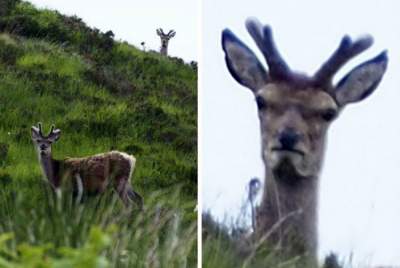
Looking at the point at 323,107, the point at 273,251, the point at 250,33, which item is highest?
the point at 250,33

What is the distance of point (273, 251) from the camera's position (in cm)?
579

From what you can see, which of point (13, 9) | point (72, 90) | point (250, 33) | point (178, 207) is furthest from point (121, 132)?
point (250, 33)

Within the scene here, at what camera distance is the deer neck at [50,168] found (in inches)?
314

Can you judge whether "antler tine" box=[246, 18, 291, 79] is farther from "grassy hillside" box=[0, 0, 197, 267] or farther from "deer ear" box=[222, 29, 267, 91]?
"grassy hillside" box=[0, 0, 197, 267]

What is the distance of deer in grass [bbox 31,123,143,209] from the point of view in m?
7.91

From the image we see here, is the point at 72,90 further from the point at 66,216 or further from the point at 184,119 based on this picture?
the point at 66,216

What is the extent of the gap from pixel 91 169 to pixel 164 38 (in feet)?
5.73

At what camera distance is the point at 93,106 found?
9.46m

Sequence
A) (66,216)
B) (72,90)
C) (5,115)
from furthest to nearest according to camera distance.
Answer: (72,90)
(5,115)
(66,216)

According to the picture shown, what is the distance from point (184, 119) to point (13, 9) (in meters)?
2.30

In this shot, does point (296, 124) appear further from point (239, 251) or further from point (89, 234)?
point (89, 234)

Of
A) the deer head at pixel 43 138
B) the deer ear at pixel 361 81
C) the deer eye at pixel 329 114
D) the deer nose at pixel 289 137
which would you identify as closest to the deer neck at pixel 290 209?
the deer nose at pixel 289 137

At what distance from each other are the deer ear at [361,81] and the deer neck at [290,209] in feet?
1.53

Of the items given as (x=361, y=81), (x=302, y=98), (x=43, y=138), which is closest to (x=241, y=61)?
(x=302, y=98)
